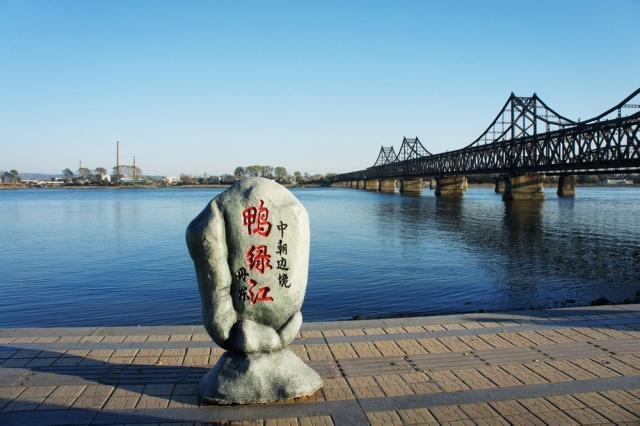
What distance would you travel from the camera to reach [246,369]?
228 inches

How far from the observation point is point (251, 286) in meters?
5.88

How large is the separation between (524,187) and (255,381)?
68.8 metres

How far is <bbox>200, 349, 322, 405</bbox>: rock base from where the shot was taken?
568 centimetres

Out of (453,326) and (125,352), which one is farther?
(453,326)

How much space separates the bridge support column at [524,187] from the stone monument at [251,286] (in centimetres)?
6667

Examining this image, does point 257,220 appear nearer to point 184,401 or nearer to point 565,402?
point 184,401

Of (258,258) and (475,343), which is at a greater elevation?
(258,258)

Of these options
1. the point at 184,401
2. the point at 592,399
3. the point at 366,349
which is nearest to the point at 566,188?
the point at 366,349

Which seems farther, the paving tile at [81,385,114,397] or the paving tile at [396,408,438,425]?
the paving tile at [81,385,114,397]

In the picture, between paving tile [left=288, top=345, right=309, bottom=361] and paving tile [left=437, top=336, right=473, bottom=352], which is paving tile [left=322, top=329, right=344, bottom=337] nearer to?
paving tile [left=288, top=345, right=309, bottom=361]

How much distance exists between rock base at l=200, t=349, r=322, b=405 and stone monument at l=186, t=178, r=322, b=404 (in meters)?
0.01

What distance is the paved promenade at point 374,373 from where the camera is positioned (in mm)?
5340

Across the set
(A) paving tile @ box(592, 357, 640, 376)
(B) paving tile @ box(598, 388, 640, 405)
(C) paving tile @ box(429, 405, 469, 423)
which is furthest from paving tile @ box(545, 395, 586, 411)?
(A) paving tile @ box(592, 357, 640, 376)

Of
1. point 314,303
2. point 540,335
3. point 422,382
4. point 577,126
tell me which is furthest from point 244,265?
point 577,126
